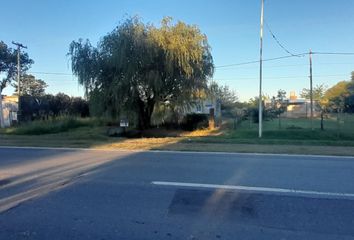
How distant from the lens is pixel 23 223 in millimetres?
4723

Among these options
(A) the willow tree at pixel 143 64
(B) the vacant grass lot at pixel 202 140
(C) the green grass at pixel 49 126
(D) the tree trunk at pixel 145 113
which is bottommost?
(B) the vacant grass lot at pixel 202 140

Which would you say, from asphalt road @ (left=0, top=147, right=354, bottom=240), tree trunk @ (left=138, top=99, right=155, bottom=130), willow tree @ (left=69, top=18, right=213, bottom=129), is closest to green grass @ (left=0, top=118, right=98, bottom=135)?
willow tree @ (left=69, top=18, right=213, bottom=129)

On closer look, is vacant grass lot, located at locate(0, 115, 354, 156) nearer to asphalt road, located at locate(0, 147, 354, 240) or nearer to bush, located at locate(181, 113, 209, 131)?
bush, located at locate(181, 113, 209, 131)

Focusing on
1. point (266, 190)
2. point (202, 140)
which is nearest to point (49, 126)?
point (202, 140)

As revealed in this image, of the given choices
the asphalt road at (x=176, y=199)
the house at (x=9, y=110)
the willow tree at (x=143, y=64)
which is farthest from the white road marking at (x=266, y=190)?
the house at (x=9, y=110)

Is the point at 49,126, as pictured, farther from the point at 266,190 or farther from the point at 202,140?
the point at 266,190

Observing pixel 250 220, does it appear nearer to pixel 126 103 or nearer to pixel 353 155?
pixel 353 155

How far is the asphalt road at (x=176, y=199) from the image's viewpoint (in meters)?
4.46

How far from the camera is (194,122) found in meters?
29.8

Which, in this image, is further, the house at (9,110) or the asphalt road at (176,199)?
the house at (9,110)

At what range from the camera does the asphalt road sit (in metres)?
4.46

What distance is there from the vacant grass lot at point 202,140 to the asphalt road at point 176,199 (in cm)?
345

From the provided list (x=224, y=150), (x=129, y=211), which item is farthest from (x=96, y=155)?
(x=129, y=211)

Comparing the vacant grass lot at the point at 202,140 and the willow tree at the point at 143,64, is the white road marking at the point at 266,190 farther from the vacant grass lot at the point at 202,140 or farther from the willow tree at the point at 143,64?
the willow tree at the point at 143,64
